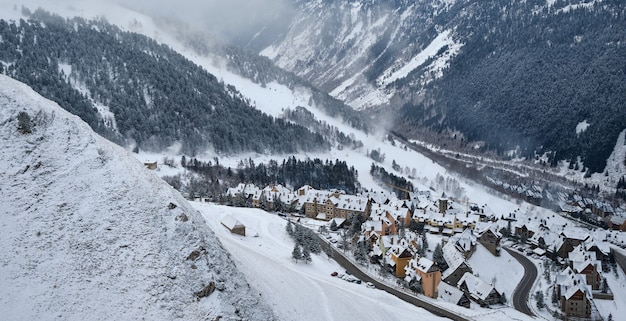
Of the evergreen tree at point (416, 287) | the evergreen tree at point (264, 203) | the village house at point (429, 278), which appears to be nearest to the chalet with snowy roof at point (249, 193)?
the evergreen tree at point (264, 203)

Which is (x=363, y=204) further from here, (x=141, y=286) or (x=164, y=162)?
(x=141, y=286)

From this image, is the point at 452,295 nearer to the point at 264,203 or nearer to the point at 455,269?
the point at 455,269

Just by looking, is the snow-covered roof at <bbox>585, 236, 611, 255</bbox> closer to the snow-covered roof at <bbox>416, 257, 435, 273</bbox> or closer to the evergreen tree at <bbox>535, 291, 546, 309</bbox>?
the evergreen tree at <bbox>535, 291, 546, 309</bbox>

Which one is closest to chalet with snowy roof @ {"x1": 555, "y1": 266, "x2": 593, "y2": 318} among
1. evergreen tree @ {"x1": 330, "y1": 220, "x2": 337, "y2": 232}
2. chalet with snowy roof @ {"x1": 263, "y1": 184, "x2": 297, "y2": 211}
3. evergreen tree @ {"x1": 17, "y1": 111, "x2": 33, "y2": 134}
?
evergreen tree @ {"x1": 330, "y1": 220, "x2": 337, "y2": 232}

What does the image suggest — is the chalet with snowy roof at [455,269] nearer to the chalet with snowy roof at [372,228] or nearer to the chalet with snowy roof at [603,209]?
the chalet with snowy roof at [372,228]

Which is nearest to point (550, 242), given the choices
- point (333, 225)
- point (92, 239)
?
point (333, 225)

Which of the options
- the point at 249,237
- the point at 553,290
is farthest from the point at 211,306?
the point at 553,290

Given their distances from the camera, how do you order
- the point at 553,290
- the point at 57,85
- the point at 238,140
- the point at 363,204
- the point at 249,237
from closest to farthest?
the point at 249,237 < the point at 553,290 < the point at 363,204 < the point at 57,85 < the point at 238,140
